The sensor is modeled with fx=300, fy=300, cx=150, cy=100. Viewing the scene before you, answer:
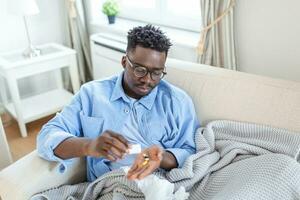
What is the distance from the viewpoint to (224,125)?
49.8 inches

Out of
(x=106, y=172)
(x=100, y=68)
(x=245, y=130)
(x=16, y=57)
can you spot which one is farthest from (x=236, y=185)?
(x=16, y=57)

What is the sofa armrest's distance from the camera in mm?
1029

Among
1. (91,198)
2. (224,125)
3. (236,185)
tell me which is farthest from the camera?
(224,125)

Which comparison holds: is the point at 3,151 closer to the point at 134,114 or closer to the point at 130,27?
the point at 134,114

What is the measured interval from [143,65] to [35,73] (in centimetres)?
135

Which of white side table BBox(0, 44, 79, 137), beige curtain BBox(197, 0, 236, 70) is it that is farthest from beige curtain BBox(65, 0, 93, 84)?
beige curtain BBox(197, 0, 236, 70)

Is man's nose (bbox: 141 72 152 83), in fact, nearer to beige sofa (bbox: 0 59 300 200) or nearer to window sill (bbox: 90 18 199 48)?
beige sofa (bbox: 0 59 300 200)

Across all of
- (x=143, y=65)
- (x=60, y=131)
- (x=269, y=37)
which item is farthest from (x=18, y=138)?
(x=269, y=37)

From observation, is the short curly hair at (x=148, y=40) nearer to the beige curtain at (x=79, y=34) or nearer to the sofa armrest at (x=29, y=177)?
the sofa armrest at (x=29, y=177)

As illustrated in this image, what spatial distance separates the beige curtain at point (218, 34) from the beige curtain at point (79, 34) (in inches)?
51.3

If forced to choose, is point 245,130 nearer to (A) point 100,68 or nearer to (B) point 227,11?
(B) point 227,11

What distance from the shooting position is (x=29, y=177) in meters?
1.07

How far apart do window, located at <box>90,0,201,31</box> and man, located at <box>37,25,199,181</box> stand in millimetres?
1003

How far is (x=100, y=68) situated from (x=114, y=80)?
1199mm
